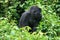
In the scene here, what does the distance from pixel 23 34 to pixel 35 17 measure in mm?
2318

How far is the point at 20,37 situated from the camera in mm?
4332

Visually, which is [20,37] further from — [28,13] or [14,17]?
[14,17]

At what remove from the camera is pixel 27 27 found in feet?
16.2

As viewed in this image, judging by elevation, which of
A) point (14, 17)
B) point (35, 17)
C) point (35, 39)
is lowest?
point (14, 17)

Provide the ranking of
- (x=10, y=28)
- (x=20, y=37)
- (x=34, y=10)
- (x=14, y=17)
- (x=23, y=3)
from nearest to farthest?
(x=20, y=37), (x=10, y=28), (x=34, y=10), (x=14, y=17), (x=23, y=3)

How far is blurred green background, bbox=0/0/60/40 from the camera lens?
4664 millimetres

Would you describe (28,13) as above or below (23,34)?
below

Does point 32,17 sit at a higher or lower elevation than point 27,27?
lower

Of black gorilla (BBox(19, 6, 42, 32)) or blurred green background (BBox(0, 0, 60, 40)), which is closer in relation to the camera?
blurred green background (BBox(0, 0, 60, 40))

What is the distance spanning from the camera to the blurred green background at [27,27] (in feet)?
15.3

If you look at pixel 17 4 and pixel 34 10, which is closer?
pixel 34 10

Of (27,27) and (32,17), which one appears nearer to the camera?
(27,27)

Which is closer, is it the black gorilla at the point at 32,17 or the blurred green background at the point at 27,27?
the blurred green background at the point at 27,27

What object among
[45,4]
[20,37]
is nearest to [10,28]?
[20,37]
